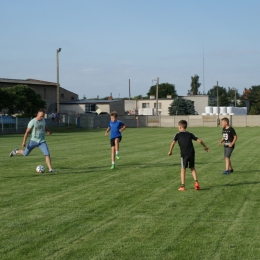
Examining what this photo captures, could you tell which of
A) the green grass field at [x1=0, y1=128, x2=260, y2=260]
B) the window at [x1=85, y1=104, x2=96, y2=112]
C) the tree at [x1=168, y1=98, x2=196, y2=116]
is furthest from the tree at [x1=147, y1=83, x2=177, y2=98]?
the green grass field at [x1=0, y1=128, x2=260, y2=260]

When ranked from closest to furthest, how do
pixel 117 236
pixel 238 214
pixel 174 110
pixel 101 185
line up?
pixel 117 236 → pixel 238 214 → pixel 101 185 → pixel 174 110

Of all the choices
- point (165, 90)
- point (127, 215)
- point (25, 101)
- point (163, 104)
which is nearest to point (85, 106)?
point (163, 104)

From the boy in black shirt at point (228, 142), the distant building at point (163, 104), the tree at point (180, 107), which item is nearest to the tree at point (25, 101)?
the tree at point (180, 107)

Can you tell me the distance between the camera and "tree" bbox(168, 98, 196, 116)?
103 metres

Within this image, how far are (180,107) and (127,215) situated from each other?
9440cm

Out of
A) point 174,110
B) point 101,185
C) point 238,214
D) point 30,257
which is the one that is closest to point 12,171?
point 101,185

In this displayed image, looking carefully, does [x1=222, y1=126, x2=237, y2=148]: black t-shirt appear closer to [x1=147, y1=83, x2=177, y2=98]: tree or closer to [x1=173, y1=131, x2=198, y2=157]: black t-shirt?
[x1=173, y1=131, x2=198, y2=157]: black t-shirt

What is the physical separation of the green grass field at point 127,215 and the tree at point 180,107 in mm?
86893

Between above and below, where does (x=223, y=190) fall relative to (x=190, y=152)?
below

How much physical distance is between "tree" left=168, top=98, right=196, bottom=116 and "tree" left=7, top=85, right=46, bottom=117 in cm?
4323

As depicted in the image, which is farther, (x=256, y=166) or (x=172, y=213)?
(x=256, y=166)

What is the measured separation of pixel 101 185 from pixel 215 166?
5.84m

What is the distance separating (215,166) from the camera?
57.1 feet

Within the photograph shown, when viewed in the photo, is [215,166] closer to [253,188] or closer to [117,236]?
[253,188]
